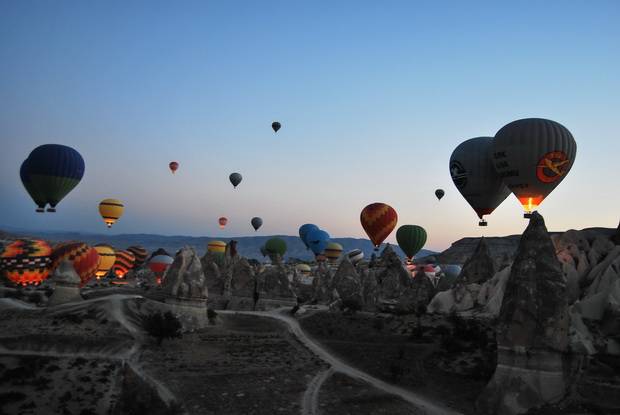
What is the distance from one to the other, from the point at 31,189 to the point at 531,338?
54018mm

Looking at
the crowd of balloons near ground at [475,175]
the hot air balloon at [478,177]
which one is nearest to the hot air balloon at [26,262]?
the crowd of balloons near ground at [475,175]

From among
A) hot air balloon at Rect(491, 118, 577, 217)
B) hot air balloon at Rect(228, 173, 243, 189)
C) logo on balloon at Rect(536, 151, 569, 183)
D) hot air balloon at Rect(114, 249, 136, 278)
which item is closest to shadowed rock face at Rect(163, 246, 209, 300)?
hot air balloon at Rect(491, 118, 577, 217)

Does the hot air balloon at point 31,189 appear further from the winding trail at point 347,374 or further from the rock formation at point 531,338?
the rock formation at point 531,338

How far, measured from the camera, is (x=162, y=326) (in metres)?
34.3

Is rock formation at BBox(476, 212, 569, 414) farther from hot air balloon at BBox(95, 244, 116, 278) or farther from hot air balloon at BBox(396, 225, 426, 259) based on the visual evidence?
hot air balloon at BBox(95, 244, 116, 278)

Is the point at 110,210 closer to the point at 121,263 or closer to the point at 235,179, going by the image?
the point at 121,263

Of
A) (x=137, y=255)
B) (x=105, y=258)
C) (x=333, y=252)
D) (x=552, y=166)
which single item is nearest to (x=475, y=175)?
(x=552, y=166)

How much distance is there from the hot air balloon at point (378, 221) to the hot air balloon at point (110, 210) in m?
41.8

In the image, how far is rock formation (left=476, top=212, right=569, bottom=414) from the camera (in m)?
21.0

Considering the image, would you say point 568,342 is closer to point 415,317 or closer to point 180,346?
point 415,317

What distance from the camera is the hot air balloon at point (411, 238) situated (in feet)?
274

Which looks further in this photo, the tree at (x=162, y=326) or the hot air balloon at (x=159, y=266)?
the hot air balloon at (x=159, y=266)

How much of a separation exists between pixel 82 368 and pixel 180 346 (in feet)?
25.6

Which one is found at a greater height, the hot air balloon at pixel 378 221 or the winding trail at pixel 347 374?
the hot air balloon at pixel 378 221
